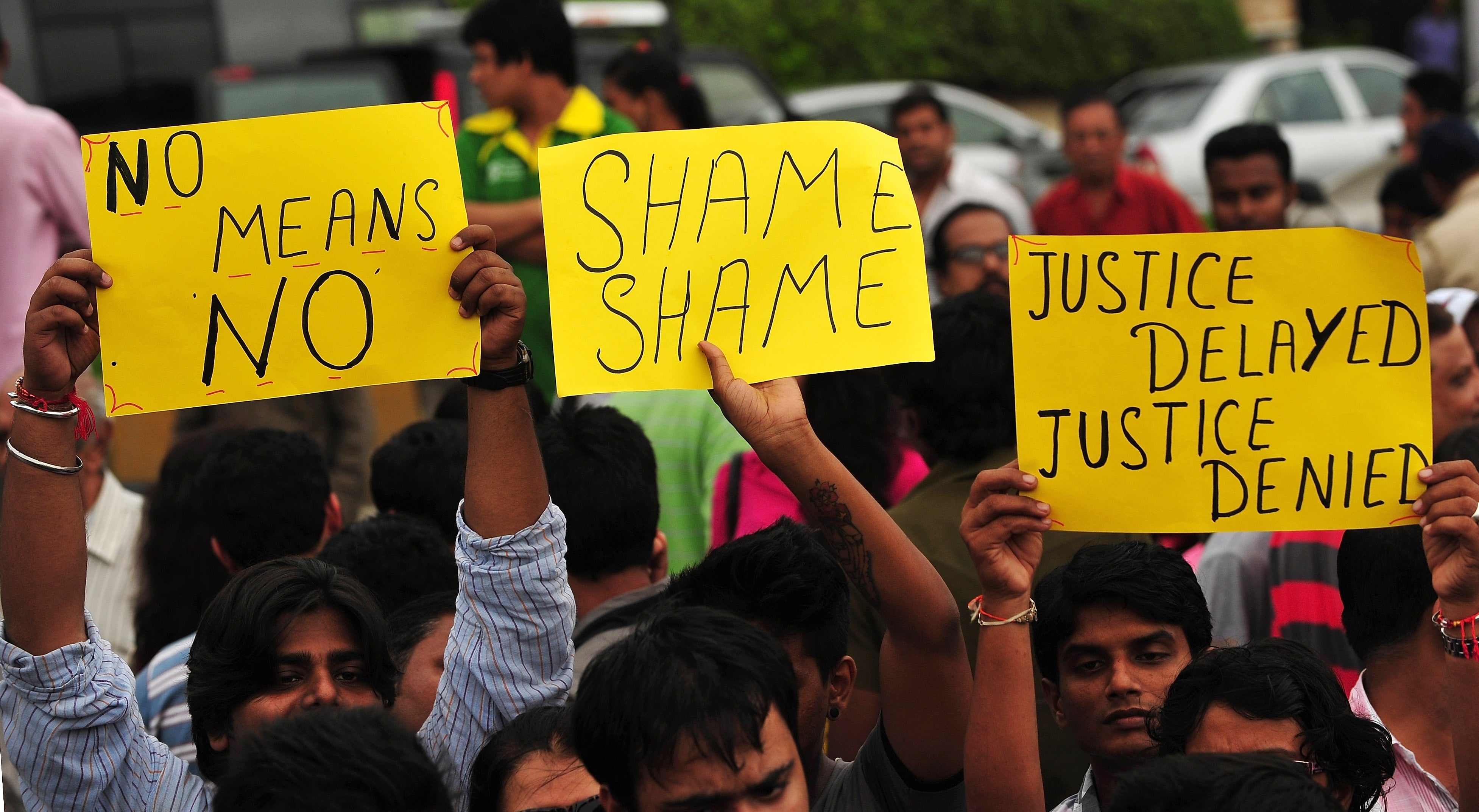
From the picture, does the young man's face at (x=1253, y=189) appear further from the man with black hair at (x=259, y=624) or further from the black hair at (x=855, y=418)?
the man with black hair at (x=259, y=624)

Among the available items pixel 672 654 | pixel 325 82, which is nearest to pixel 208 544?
pixel 672 654

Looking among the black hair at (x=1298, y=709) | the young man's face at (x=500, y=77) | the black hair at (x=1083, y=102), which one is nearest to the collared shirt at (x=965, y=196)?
the black hair at (x=1083, y=102)

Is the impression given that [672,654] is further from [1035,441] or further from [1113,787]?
[1113,787]

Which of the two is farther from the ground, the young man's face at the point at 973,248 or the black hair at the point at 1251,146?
the black hair at the point at 1251,146

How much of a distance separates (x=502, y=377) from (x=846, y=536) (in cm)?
69

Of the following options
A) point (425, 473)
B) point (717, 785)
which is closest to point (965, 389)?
point (717, 785)

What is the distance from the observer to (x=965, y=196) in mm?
7500

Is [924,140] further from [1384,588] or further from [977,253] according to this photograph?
[1384,588]

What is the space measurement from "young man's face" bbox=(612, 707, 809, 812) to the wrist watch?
79 centimetres

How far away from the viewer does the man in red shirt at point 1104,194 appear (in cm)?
750

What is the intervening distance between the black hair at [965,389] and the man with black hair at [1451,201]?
2539mm

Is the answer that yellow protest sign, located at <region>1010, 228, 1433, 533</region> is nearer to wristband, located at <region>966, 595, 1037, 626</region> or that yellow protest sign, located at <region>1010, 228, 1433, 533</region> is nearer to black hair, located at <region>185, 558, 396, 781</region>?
wristband, located at <region>966, 595, 1037, 626</region>

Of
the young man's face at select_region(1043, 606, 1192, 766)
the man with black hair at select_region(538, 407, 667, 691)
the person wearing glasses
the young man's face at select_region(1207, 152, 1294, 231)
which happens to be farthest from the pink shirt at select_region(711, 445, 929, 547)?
the young man's face at select_region(1207, 152, 1294, 231)

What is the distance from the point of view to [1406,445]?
2.71m
